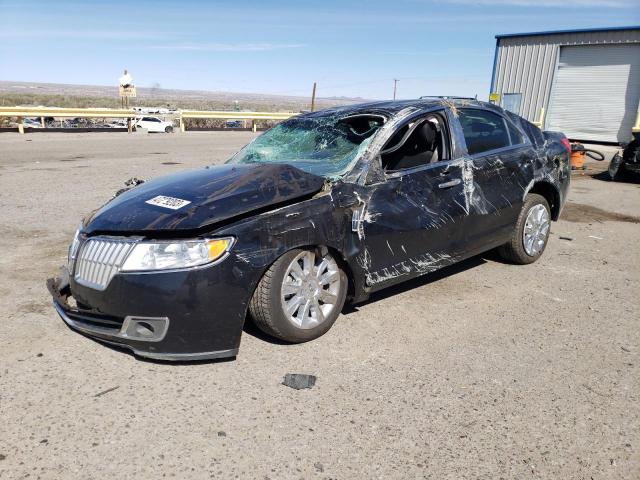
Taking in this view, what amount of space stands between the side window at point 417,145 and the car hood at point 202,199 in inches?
29.3

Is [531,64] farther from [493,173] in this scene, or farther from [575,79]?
[493,173]

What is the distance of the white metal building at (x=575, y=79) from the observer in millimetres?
22250

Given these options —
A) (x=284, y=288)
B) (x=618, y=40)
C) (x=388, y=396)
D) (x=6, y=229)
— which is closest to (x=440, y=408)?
(x=388, y=396)

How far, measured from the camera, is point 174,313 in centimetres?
309

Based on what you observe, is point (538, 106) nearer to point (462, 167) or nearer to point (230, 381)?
point (462, 167)

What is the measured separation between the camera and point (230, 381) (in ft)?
10.5

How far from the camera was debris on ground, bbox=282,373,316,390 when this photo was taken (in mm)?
3168

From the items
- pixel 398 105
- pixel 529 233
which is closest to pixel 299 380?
pixel 398 105

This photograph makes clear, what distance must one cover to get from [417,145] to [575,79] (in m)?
22.5

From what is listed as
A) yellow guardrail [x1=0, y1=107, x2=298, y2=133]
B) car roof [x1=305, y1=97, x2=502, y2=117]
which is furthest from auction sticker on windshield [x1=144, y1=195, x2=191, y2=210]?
yellow guardrail [x1=0, y1=107, x2=298, y2=133]

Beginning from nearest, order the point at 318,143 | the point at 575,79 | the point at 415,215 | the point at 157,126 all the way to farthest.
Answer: the point at 415,215 < the point at 318,143 < the point at 575,79 < the point at 157,126

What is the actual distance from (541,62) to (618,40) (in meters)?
3.05

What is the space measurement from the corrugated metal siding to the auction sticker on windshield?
2348cm

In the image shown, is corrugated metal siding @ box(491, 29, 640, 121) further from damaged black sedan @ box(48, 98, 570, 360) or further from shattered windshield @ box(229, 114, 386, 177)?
shattered windshield @ box(229, 114, 386, 177)
